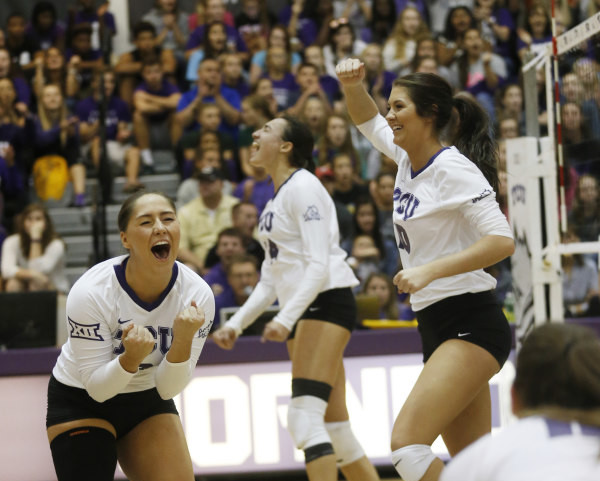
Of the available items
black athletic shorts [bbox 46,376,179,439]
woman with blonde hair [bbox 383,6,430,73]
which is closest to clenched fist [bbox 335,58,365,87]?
black athletic shorts [bbox 46,376,179,439]

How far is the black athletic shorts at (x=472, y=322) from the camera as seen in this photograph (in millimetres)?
3756

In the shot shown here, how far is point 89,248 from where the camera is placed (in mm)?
10125

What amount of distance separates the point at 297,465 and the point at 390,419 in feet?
2.28

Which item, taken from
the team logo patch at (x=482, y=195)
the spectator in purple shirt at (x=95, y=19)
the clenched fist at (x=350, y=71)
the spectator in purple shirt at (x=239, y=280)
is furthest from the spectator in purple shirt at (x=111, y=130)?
the team logo patch at (x=482, y=195)

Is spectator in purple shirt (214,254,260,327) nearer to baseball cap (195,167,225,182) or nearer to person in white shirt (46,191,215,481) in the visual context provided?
baseball cap (195,167,225,182)

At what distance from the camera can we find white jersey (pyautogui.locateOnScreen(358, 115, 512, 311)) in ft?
12.0

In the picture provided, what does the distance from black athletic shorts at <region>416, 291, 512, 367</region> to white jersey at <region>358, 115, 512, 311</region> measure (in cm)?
4

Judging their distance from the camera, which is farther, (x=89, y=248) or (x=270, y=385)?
(x=89, y=248)

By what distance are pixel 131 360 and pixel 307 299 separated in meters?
1.45

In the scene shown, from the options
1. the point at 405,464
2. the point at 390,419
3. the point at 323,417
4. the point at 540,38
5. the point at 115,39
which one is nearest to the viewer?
the point at 405,464

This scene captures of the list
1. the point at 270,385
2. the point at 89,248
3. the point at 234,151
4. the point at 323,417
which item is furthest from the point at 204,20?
the point at 323,417

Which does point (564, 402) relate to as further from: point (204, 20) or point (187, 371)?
point (204, 20)

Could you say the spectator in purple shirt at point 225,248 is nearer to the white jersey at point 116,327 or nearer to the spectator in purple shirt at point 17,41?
the white jersey at point 116,327

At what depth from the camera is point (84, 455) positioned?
3582 mm
